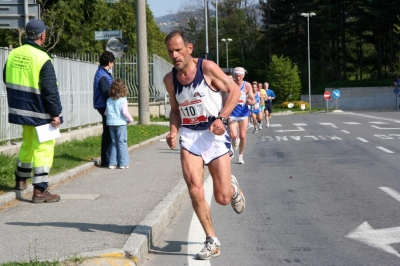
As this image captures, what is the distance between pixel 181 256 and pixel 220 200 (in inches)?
24.2

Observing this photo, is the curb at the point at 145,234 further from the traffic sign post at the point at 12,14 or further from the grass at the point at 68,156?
the traffic sign post at the point at 12,14

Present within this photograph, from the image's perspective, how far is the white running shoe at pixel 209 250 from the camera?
6.43m

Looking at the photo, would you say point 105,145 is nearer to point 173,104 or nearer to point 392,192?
point 392,192

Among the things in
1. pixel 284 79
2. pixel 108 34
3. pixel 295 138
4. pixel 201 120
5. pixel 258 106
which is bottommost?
pixel 295 138

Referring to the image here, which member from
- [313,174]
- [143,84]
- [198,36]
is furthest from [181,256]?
[198,36]

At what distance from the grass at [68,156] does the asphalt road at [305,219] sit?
7.93ft

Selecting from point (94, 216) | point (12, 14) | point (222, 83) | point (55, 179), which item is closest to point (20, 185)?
point (55, 179)

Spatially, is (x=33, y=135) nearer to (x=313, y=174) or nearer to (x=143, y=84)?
(x=313, y=174)

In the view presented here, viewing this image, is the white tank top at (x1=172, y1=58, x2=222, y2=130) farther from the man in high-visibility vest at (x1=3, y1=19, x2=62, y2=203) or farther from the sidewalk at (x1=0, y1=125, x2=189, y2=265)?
the man in high-visibility vest at (x1=3, y1=19, x2=62, y2=203)

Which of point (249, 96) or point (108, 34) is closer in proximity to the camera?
point (249, 96)

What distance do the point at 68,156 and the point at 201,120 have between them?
7932 millimetres

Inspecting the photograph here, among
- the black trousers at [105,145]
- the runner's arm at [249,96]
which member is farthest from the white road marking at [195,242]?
the runner's arm at [249,96]

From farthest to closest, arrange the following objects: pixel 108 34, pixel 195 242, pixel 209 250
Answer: pixel 108 34 < pixel 195 242 < pixel 209 250

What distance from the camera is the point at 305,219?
846cm
